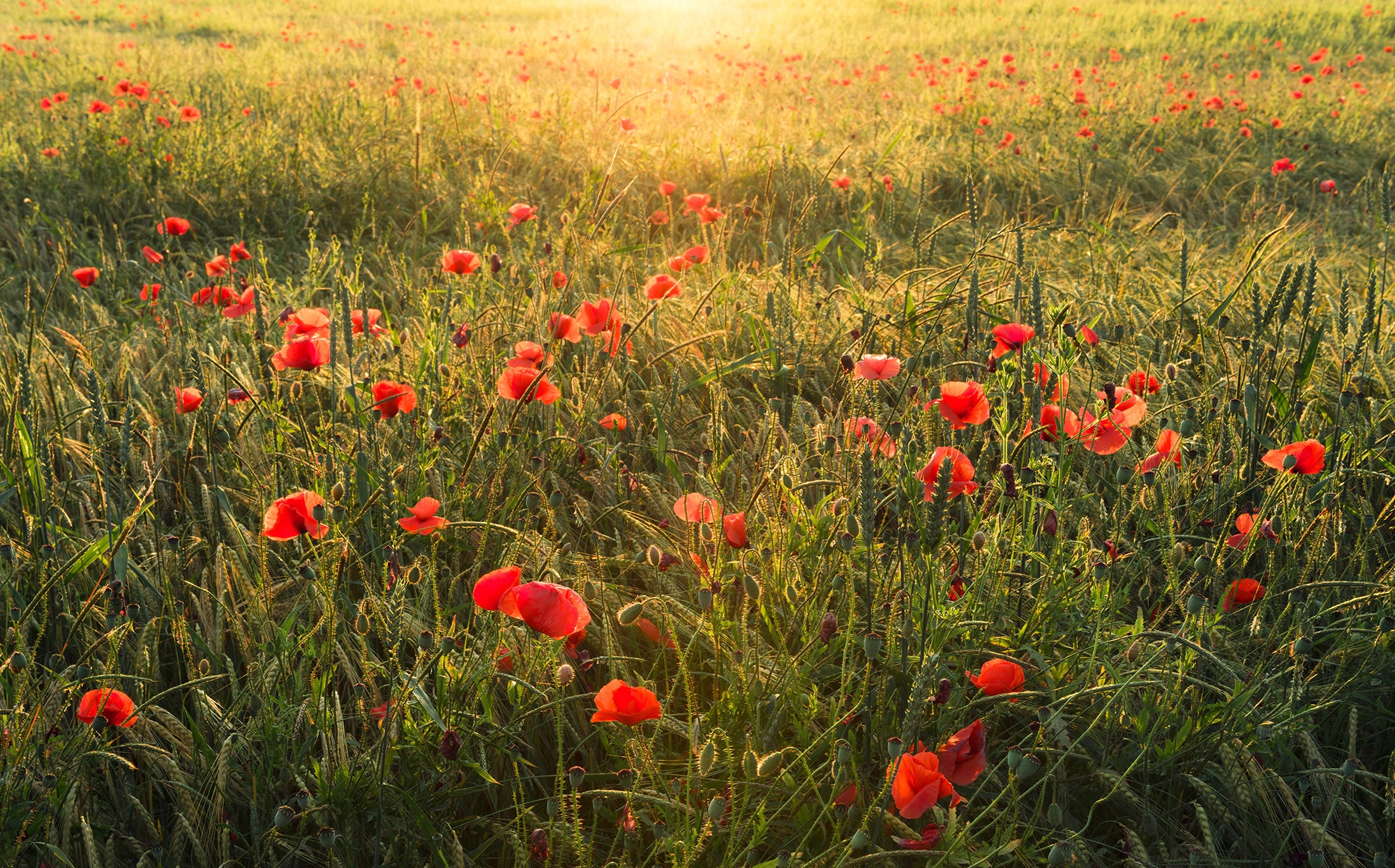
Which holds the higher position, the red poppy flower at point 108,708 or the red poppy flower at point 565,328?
the red poppy flower at point 565,328

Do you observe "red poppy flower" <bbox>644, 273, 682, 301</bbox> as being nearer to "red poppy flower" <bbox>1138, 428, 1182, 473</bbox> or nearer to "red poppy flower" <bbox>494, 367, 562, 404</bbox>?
"red poppy flower" <bbox>494, 367, 562, 404</bbox>

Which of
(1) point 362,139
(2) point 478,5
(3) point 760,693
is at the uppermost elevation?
(2) point 478,5

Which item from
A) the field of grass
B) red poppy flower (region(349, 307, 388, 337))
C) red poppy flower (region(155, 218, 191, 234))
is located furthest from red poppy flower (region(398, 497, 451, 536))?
red poppy flower (region(155, 218, 191, 234))

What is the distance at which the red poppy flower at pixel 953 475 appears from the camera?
1.25 m

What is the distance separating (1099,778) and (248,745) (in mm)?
1071

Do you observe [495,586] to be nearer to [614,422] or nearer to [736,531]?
[736,531]

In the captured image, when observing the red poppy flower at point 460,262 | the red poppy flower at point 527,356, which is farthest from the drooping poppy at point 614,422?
the red poppy flower at point 460,262

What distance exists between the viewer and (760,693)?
3.90 ft

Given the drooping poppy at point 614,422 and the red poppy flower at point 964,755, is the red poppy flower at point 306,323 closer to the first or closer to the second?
the drooping poppy at point 614,422

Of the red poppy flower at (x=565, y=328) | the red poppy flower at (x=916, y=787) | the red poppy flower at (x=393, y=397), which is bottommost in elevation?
the red poppy flower at (x=916, y=787)

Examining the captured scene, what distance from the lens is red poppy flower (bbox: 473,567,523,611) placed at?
989mm

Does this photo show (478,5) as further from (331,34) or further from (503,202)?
(503,202)

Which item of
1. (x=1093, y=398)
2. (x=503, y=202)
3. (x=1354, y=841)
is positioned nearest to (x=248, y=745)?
(x=1354, y=841)

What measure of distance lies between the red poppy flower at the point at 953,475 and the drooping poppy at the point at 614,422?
643mm
